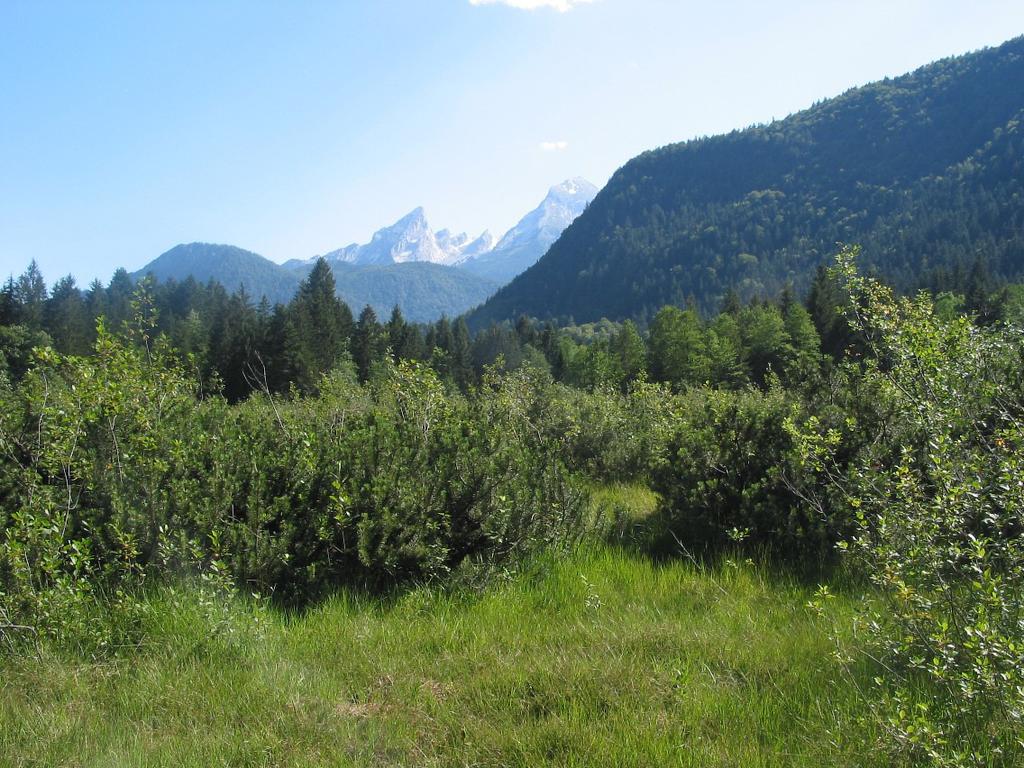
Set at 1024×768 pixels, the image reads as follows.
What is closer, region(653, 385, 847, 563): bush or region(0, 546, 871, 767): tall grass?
region(0, 546, 871, 767): tall grass

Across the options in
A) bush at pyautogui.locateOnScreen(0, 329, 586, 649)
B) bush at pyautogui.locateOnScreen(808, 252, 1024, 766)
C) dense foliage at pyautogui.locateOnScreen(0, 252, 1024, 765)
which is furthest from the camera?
bush at pyautogui.locateOnScreen(0, 329, 586, 649)

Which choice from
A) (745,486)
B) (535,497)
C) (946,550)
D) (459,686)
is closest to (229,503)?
(459,686)

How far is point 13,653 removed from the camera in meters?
3.25

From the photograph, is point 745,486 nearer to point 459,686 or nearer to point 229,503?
point 459,686

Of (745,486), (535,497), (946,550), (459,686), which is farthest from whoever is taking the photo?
(745,486)

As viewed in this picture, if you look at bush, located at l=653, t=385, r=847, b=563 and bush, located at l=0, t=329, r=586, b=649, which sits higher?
bush, located at l=0, t=329, r=586, b=649

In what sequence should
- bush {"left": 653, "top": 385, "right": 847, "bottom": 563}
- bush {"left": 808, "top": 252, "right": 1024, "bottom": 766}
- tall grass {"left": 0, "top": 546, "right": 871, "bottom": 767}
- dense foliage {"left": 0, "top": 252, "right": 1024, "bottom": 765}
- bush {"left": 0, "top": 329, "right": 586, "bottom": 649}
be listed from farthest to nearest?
bush {"left": 653, "top": 385, "right": 847, "bottom": 563} < bush {"left": 0, "top": 329, "right": 586, "bottom": 649} < dense foliage {"left": 0, "top": 252, "right": 1024, "bottom": 765} < tall grass {"left": 0, "top": 546, "right": 871, "bottom": 767} < bush {"left": 808, "top": 252, "right": 1024, "bottom": 766}

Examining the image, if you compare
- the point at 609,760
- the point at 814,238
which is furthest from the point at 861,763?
the point at 814,238

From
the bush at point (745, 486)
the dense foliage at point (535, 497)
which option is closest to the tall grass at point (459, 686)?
the dense foliage at point (535, 497)

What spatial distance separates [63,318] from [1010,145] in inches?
8386

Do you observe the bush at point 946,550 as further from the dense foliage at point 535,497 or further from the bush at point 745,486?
the bush at point 745,486

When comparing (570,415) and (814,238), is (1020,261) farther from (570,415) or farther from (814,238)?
(570,415)

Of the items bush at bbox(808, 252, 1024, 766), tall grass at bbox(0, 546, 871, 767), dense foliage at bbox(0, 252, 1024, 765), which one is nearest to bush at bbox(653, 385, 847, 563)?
dense foliage at bbox(0, 252, 1024, 765)

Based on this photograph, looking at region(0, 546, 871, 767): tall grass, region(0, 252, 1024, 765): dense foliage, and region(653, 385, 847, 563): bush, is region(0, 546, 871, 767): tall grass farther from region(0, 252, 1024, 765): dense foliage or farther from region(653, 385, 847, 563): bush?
region(653, 385, 847, 563): bush
